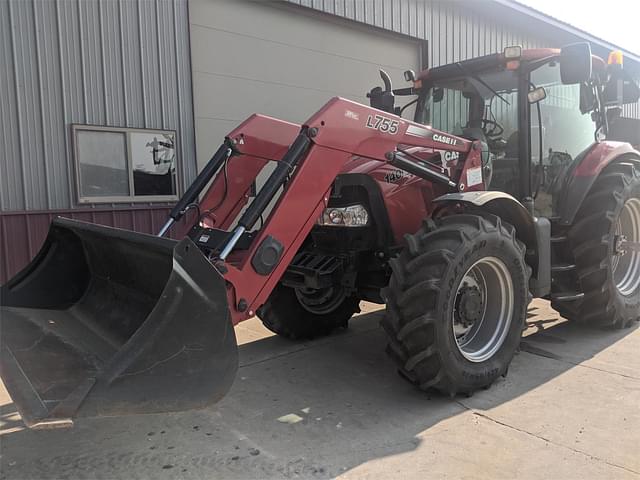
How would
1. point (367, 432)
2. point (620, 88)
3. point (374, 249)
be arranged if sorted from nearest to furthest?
point (367, 432)
point (374, 249)
point (620, 88)

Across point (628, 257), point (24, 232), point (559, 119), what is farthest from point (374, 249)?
point (24, 232)

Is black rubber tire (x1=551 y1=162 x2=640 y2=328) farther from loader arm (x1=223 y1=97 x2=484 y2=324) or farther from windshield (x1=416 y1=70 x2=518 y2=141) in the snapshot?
loader arm (x1=223 y1=97 x2=484 y2=324)

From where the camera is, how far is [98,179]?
20.0ft

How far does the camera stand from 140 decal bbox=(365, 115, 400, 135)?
3.35 m

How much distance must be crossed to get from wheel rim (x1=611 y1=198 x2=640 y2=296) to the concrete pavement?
115 centimetres

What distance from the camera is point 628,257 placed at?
5199 millimetres

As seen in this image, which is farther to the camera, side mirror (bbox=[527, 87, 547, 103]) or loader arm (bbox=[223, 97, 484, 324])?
side mirror (bbox=[527, 87, 547, 103])

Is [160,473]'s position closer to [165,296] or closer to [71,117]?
[165,296]

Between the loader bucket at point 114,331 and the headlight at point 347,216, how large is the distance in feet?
4.49

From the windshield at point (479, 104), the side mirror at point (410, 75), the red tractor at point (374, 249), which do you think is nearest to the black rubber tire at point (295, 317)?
the red tractor at point (374, 249)

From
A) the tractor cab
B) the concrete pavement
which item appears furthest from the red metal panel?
the tractor cab

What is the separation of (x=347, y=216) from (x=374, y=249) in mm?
384

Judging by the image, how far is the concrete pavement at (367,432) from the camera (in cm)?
262

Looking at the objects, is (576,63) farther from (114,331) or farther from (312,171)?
(114,331)
